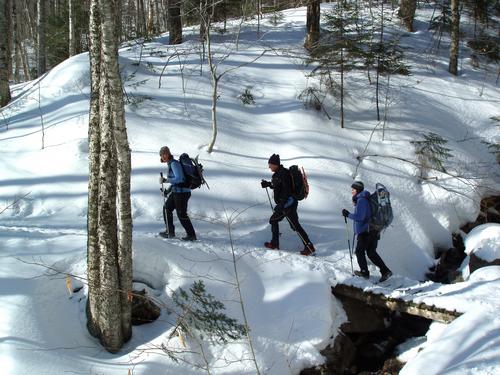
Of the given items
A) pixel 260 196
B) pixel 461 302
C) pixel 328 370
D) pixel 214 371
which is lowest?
pixel 328 370

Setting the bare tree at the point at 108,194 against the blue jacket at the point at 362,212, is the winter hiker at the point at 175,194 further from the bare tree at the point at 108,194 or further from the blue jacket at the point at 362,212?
the blue jacket at the point at 362,212

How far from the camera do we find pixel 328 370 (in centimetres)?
627

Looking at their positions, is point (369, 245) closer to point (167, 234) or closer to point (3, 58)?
point (167, 234)

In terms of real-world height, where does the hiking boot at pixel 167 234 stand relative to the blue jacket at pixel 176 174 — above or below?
below

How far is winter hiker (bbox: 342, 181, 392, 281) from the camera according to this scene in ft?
23.0

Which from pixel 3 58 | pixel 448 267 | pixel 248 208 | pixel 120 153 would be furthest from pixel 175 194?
pixel 3 58

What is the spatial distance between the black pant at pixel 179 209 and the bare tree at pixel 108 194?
2.04 metres

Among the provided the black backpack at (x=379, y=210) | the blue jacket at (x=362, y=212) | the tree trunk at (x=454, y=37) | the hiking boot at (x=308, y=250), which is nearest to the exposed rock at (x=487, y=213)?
the black backpack at (x=379, y=210)

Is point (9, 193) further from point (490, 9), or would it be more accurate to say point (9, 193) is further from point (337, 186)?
point (490, 9)

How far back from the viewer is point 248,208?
365 inches

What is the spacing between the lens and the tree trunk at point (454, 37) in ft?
50.3

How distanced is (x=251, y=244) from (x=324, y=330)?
2392mm

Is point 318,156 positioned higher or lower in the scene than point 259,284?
higher

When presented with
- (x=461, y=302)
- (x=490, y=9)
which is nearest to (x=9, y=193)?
(x=461, y=302)
